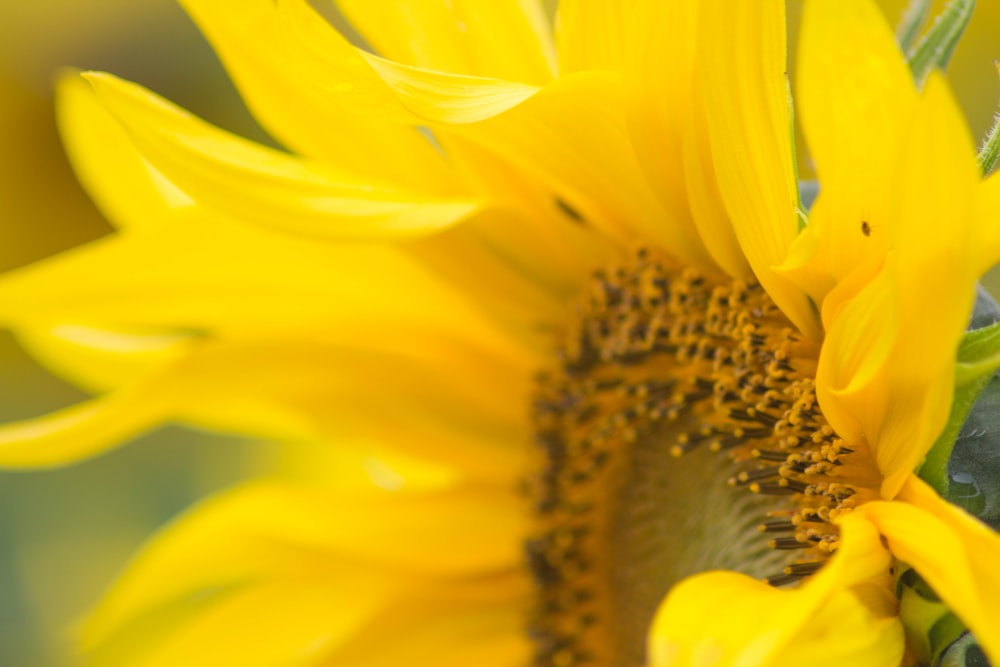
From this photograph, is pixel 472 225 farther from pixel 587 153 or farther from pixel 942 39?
pixel 942 39

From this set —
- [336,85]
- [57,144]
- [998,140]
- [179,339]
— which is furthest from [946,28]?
[57,144]

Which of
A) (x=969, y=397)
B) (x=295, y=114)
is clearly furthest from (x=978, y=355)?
(x=295, y=114)

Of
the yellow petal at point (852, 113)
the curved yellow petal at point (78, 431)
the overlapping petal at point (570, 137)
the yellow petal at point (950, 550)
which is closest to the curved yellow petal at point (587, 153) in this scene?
the overlapping petal at point (570, 137)

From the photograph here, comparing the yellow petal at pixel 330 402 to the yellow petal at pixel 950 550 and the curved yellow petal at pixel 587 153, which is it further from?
the yellow petal at pixel 950 550

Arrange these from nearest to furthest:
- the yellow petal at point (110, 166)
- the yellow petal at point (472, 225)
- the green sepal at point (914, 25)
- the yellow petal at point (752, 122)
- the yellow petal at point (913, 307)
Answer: the yellow petal at point (913, 307)
the yellow petal at point (752, 122)
the green sepal at point (914, 25)
the yellow petal at point (472, 225)
the yellow petal at point (110, 166)

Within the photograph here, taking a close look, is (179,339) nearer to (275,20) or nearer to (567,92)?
(275,20)

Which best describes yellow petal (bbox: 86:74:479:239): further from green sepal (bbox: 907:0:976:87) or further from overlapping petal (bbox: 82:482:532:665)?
overlapping petal (bbox: 82:482:532:665)

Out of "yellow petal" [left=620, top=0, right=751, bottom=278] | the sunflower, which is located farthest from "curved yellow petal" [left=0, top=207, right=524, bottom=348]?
Result: "yellow petal" [left=620, top=0, right=751, bottom=278]
